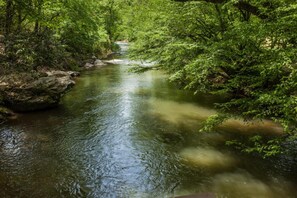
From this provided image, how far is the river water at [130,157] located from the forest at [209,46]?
903 mm

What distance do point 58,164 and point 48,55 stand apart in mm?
13330

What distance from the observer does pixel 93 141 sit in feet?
34.9

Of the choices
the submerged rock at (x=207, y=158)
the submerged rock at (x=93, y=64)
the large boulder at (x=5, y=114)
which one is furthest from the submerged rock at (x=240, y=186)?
the submerged rock at (x=93, y=64)

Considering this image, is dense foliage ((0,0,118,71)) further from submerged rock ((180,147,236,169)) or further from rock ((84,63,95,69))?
submerged rock ((180,147,236,169))

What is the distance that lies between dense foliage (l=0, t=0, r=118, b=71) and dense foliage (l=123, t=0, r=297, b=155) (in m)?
5.48

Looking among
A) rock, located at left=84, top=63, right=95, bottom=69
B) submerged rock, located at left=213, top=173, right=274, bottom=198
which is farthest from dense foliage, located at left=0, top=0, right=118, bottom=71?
submerged rock, located at left=213, top=173, right=274, bottom=198

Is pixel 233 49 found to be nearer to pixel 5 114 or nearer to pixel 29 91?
pixel 29 91

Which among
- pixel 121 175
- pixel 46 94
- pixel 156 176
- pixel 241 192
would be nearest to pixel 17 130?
pixel 46 94

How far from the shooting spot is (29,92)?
13672 millimetres

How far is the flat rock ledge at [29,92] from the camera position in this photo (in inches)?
526

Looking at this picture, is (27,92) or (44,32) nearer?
(27,92)

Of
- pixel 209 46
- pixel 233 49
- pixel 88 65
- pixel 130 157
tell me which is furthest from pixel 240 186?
pixel 88 65

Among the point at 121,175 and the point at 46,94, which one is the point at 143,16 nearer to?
the point at 46,94

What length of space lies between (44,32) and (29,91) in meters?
7.23
